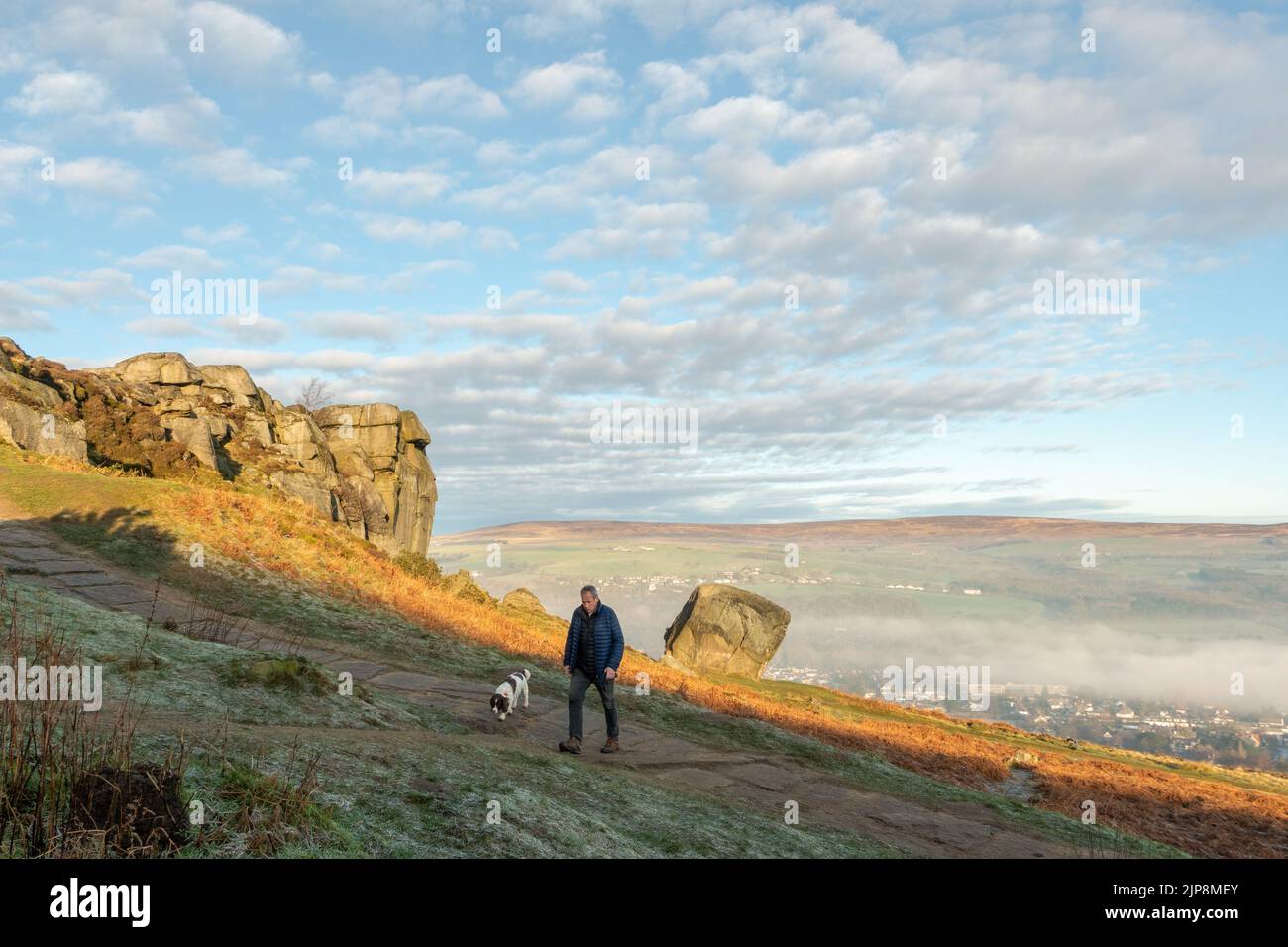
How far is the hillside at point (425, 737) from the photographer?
592cm

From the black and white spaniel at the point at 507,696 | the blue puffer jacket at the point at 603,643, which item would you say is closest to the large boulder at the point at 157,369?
the black and white spaniel at the point at 507,696

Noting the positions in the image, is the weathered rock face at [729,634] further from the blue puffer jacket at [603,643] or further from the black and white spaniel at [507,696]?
the blue puffer jacket at [603,643]

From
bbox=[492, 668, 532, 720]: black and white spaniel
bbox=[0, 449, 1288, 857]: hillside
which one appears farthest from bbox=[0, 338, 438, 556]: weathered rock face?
bbox=[492, 668, 532, 720]: black and white spaniel

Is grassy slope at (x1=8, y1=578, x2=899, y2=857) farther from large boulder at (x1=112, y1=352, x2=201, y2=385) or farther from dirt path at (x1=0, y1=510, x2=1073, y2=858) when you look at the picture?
large boulder at (x1=112, y1=352, x2=201, y2=385)

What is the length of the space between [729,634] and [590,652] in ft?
92.8

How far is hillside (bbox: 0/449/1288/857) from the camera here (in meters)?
5.92

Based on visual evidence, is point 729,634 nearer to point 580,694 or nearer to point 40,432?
point 580,694

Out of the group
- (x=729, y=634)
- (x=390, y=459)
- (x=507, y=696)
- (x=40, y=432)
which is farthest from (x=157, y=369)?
(x=507, y=696)

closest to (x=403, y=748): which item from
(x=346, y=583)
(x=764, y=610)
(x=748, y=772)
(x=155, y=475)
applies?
(x=748, y=772)

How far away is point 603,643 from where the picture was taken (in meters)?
11.0

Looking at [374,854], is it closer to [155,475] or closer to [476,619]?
[476,619]

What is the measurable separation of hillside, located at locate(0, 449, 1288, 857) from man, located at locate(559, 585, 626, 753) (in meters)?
0.82

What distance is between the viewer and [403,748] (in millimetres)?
7777
